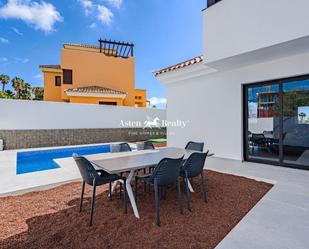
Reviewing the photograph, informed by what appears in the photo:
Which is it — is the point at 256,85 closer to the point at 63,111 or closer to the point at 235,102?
the point at 235,102

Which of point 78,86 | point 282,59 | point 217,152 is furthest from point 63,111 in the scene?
point 282,59

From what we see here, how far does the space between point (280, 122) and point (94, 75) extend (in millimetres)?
18210

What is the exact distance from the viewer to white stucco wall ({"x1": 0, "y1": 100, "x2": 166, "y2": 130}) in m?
12.2

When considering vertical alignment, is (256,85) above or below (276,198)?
above

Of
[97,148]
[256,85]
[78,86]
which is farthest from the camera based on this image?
[78,86]

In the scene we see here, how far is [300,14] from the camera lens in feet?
16.4

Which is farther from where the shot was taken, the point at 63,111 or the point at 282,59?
the point at 63,111

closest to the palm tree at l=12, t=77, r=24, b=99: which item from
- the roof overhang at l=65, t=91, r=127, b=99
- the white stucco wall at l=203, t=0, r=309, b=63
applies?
the roof overhang at l=65, t=91, r=127, b=99

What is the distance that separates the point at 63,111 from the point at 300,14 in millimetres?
13999

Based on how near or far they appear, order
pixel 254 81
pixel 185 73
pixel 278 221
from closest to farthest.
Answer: pixel 278 221, pixel 254 81, pixel 185 73

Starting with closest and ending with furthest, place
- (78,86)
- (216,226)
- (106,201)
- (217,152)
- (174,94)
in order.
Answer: (216,226), (106,201), (217,152), (174,94), (78,86)

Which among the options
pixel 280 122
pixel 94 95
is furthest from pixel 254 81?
pixel 94 95

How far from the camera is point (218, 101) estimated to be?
8883 millimetres

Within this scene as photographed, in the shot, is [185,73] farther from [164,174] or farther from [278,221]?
[278,221]
